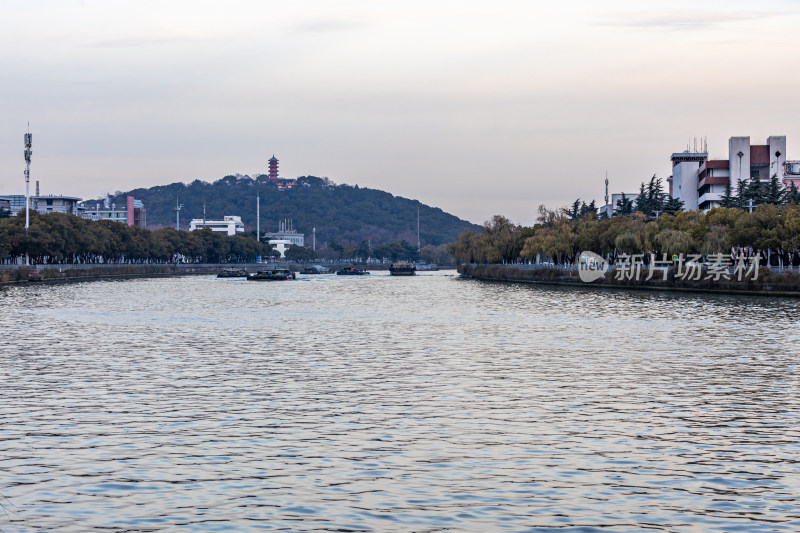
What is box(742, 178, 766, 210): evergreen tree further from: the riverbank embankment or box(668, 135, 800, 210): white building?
box(668, 135, 800, 210): white building

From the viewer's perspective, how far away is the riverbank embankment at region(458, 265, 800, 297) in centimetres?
9150

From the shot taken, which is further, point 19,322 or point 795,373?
point 19,322

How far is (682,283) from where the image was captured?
105375 mm

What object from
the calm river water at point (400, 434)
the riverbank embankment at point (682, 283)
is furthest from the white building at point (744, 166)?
the calm river water at point (400, 434)

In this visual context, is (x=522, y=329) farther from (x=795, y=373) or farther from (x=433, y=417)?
(x=433, y=417)

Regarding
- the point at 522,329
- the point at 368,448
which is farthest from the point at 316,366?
the point at 522,329

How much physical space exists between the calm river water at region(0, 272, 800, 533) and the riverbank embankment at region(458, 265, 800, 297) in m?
45.3

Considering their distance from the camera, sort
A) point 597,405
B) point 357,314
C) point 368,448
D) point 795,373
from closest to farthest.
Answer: point 368,448, point 597,405, point 795,373, point 357,314

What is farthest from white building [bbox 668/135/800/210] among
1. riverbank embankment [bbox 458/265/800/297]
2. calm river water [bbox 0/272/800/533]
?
calm river water [bbox 0/272/800/533]

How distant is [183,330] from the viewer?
55.8 meters

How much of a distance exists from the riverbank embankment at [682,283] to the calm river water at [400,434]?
45295 mm

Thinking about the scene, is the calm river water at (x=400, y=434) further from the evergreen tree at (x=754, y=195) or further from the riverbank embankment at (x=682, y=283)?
the evergreen tree at (x=754, y=195)

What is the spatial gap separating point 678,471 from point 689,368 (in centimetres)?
1817

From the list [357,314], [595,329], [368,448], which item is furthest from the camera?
[357,314]
